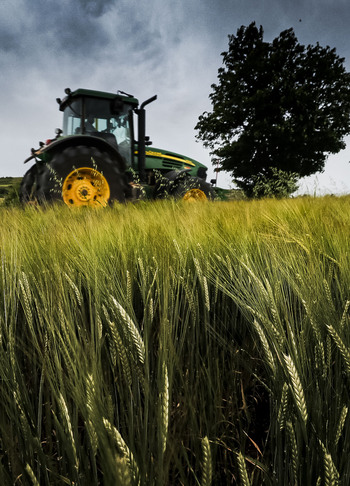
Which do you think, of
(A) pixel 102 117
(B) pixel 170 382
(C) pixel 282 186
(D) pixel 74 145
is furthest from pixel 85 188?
(B) pixel 170 382

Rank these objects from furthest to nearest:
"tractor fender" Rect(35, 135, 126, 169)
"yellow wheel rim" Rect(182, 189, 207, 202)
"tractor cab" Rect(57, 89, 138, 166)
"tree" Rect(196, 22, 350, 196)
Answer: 1. "tree" Rect(196, 22, 350, 196)
2. "yellow wheel rim" Rect(182, 189, 207, 202)
3. "tractor cab" Rect(57, 89, 138, 166)
4. "tractor fender" Rect(35, 135, 126, 169)

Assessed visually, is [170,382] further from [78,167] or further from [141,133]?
[141,133]

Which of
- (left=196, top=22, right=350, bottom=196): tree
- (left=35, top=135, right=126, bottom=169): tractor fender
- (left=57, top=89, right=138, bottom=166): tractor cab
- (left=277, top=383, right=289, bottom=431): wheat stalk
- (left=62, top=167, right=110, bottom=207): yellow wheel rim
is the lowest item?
(left=277, top=383, right=289, bottom=431): wheat stalk

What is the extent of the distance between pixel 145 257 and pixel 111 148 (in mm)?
3394

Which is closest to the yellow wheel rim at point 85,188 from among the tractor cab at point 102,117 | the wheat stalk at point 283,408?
the tractor cab at point 102,117

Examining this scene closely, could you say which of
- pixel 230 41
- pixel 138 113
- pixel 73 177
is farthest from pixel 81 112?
pixel 230 41

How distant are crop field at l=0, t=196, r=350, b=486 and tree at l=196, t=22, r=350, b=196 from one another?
590 inches

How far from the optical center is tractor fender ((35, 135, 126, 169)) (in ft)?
11.5

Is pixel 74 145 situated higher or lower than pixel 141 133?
lower

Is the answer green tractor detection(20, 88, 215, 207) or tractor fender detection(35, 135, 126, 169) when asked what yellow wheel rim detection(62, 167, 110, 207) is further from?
tractor fender detection(35, 135, 126, 169)

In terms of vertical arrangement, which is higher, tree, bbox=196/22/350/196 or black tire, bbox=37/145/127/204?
tree, bbox=196/22/350/196

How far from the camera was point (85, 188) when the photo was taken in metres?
3.62

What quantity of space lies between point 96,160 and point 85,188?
1.20ft

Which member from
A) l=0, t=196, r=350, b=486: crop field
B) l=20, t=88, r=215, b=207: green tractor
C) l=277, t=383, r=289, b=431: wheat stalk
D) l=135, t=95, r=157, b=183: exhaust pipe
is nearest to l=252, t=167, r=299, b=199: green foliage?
l=20, t=88, r=215, b=207: green tractor
